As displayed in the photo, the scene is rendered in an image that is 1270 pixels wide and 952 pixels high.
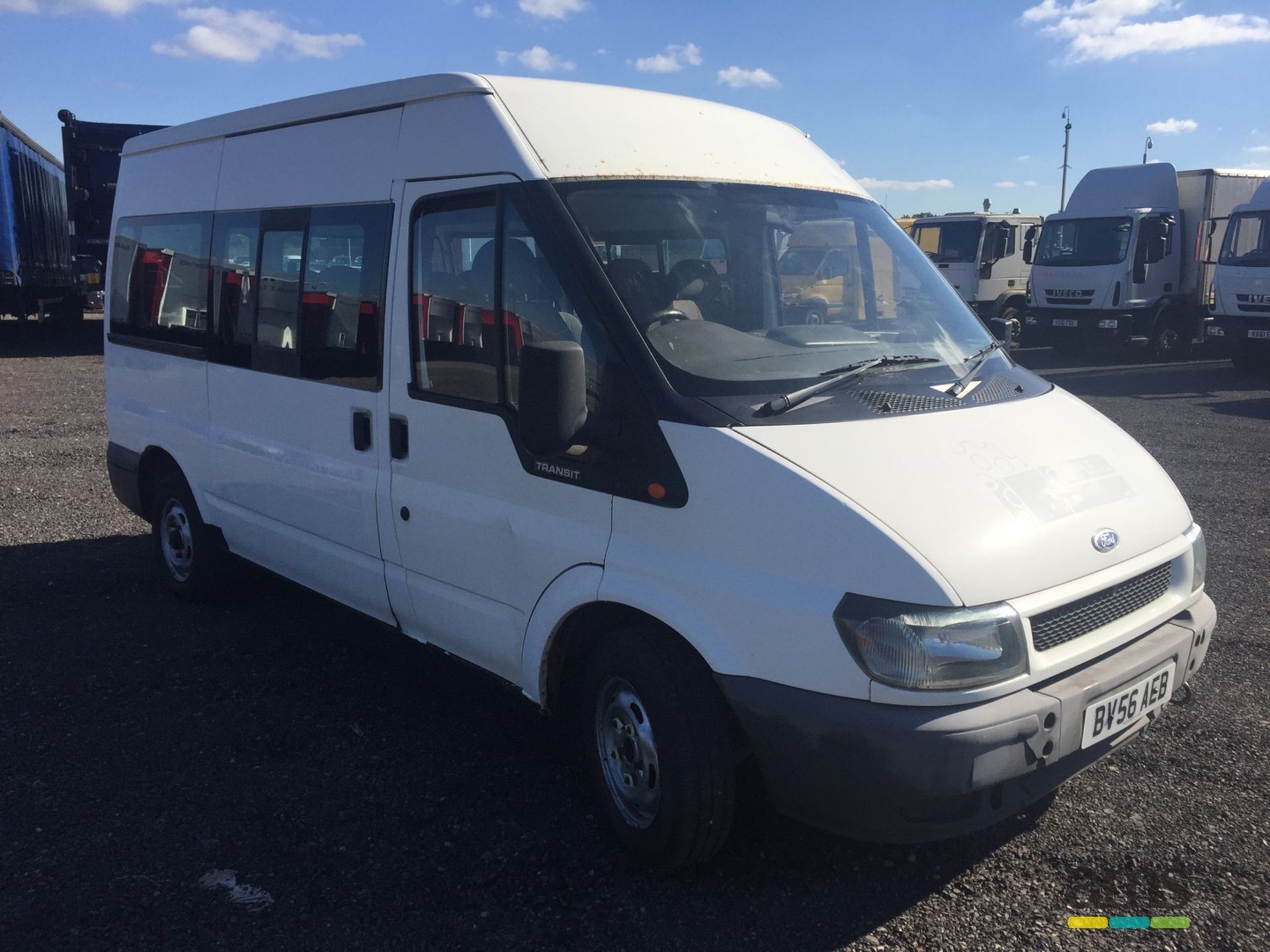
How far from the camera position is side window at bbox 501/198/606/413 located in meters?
3.28

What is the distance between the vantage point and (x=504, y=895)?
10.7 feet

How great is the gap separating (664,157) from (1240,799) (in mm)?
3022

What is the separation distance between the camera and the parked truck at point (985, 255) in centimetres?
2231

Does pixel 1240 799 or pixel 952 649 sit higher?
pixel 952 649

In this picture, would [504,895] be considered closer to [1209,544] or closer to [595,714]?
[595,714]

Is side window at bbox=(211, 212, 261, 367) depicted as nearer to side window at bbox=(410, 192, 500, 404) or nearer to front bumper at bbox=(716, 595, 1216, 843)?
side window at bbox=(410, 192, 500, 404)

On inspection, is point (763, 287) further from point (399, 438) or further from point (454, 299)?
point (399, 438)

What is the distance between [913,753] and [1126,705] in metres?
0.81

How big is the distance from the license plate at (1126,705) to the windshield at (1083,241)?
59.6 ft

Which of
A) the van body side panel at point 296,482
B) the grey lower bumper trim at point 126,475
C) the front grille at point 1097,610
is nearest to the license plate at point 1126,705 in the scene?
the front grille at point 1097,610

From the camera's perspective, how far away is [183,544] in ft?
19.7

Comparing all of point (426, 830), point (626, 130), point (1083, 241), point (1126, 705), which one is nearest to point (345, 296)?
point (626, 130)

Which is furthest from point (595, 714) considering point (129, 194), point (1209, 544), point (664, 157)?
point (1209, 544)

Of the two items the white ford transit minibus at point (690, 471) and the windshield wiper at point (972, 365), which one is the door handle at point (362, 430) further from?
the windshield wiper at point (972, 365)
